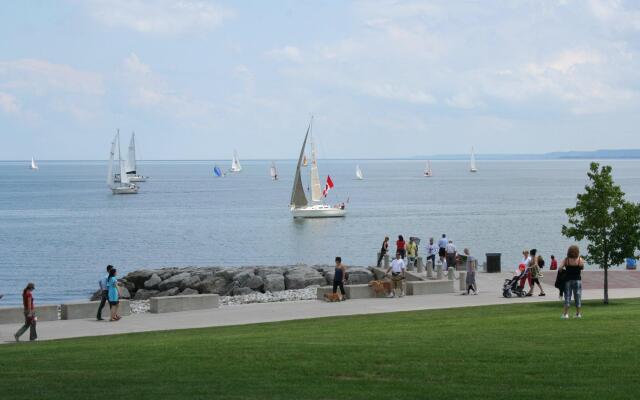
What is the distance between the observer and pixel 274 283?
3812 centimetres

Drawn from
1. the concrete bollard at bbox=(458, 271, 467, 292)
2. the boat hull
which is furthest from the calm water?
the concrete bollard at bbox=(458, 271, 467, 292)

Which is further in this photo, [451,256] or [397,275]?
[451,256]

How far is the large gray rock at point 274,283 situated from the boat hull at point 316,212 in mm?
55596

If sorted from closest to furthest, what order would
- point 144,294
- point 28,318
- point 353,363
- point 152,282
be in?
point 353,363
point 28,318
point 144,294
point 152,282

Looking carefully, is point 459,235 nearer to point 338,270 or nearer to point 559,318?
point 338,270

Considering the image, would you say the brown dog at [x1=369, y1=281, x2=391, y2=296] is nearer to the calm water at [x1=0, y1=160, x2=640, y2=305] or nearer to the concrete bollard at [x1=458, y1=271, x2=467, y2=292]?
the concrete bollard at [x1=458, y1=271, x2=467, y2=292]

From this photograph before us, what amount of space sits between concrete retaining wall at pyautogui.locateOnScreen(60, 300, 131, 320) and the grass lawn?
4.85 m

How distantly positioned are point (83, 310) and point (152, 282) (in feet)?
63.5

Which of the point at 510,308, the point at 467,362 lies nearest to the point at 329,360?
the point at 467,362

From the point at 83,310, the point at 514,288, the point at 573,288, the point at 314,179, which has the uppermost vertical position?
the point at 314,179

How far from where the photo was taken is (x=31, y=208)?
397 ft

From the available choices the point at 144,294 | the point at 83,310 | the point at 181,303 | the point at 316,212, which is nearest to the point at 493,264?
the point at 181,303

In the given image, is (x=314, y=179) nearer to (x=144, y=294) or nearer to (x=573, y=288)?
(x=144, y=294)

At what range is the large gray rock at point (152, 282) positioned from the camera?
4281 centimetres
